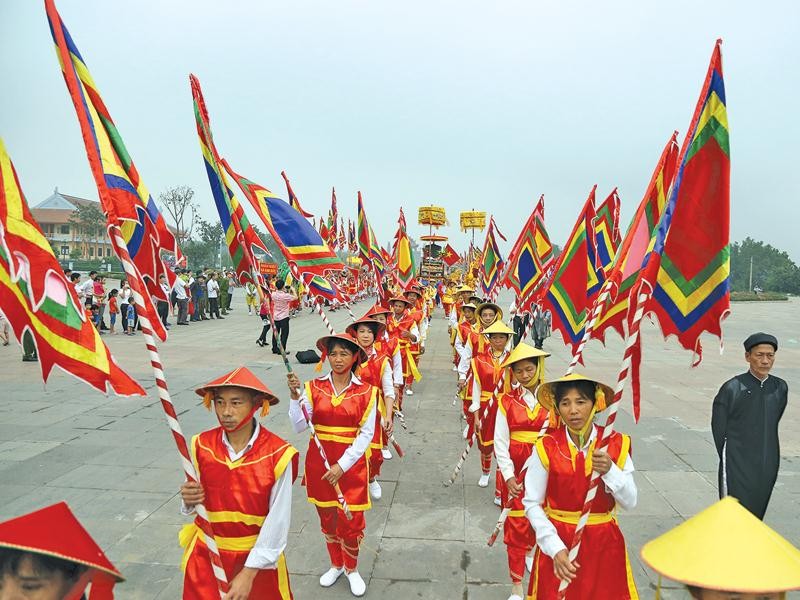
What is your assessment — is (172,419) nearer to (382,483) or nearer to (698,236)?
(698,236)

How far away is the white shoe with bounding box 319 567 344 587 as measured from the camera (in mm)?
3834

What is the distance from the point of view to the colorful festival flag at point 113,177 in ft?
8.95

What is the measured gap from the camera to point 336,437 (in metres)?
3.92

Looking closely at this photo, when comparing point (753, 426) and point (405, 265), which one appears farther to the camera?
point (405, 265)

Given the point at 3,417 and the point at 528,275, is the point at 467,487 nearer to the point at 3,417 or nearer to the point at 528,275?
the point at 528,275

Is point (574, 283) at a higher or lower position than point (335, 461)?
higher

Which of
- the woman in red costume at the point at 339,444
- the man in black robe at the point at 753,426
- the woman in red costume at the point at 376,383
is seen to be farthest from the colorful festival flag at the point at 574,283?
the woman in red costume at the point at 339,444

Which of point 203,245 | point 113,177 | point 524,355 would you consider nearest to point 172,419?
point 113,177

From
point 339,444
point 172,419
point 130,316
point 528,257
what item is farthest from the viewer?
point 130,316

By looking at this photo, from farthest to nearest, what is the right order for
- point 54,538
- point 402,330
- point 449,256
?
1. point 449,256
2. point 402,330
3. point 54,538

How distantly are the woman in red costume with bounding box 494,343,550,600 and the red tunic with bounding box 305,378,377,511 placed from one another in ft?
3.21

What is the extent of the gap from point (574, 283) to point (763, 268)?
99.8 m

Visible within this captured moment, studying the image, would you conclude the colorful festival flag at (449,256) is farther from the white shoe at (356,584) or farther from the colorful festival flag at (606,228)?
the white shoe at (356,584)

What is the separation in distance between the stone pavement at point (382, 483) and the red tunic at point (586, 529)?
126 cm
